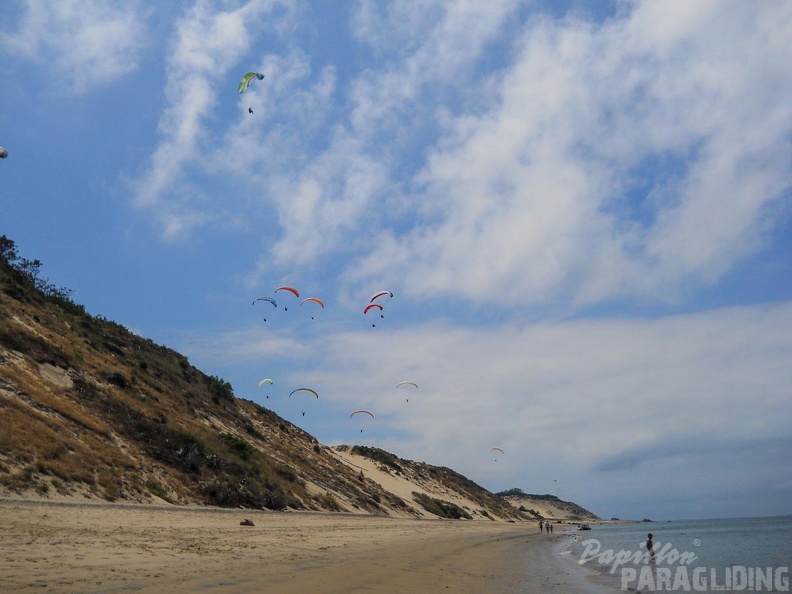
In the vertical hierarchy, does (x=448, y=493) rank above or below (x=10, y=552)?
above

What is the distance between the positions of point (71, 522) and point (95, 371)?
734 inches

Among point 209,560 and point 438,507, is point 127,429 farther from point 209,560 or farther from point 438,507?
point 438,507

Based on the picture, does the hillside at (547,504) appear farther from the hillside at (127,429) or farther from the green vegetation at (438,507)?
the hillside at (127,429)

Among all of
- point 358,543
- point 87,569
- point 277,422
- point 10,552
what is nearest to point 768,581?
point 358,543

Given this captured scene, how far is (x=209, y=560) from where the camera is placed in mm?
11656

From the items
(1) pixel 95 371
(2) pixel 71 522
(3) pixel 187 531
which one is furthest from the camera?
(1) pixel 95 371

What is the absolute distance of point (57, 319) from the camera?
35875 mm

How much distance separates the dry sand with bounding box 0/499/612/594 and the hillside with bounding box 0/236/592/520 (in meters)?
2.59

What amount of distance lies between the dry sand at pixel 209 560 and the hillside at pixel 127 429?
2.59 m

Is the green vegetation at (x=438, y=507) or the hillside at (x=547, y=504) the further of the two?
the hillside at (x=547, y=504)

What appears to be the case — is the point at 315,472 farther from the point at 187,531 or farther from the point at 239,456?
the point at 187,531

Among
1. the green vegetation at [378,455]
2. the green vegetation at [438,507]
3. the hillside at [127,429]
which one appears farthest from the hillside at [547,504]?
the hillside at [127,429]

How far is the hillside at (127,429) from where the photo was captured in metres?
20.4

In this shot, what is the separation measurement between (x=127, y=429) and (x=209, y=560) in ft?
61.6
